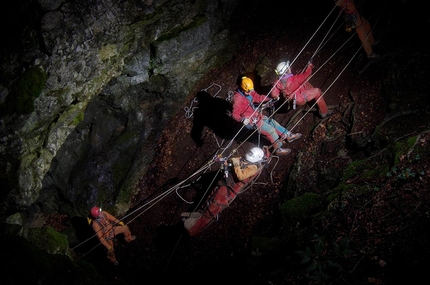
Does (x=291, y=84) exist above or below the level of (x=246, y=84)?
below

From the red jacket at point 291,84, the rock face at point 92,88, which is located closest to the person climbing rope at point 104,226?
the rock face at point 92,88

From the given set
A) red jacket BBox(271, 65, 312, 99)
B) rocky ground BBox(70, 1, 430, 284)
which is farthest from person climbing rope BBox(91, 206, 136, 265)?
red jacket BBox(271, 65, 312, 99)

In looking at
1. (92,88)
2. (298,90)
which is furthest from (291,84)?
(92,88)

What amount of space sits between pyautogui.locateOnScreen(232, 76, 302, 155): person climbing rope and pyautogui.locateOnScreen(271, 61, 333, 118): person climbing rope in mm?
590

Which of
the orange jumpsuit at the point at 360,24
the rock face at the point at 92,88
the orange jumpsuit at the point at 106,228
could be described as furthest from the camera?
the orange jumpsuit at the point at 106,228

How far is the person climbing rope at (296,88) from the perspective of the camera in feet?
23.4

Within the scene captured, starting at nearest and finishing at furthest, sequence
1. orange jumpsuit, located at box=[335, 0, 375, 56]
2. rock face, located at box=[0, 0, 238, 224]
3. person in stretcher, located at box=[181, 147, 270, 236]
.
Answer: person in stretcher, located at box=[181, 147, 270, 236]
rock face, located at box=[0, 0, 238, 224]
orange jumpsuit, located at box=[335, 0, 375, 56]

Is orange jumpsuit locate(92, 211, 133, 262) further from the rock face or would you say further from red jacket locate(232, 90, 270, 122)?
red jacket locate(232, 90, 270, 122)

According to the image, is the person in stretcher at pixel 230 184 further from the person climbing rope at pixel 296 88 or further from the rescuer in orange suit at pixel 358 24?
the rescuer in orange suit at pixel 358 24

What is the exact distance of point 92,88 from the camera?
8.69 m

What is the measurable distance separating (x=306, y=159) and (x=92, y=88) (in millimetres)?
6910

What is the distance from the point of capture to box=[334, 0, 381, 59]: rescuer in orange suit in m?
7.45

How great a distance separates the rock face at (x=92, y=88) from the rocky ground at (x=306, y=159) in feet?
2.94

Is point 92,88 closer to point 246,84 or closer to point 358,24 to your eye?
point 246,84
